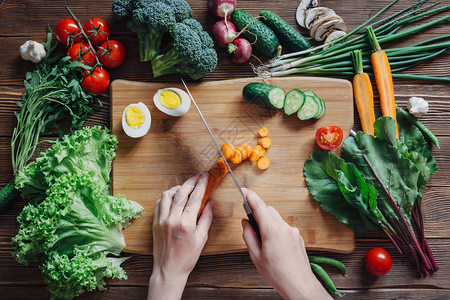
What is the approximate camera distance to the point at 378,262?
2.47m

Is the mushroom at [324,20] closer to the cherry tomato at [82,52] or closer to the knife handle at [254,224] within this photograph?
the knife handle at [254,224]

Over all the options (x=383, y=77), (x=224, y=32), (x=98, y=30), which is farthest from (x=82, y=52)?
(x=383, y=77)

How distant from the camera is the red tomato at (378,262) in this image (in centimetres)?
247

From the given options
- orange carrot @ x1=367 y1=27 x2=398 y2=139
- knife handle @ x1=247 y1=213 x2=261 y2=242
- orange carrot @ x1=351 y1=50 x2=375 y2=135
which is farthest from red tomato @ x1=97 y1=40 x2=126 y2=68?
orange carrot @ x1=367 y1=27 x2=398 y2=139

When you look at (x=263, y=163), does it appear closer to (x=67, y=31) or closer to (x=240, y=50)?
(x=240, y=50)

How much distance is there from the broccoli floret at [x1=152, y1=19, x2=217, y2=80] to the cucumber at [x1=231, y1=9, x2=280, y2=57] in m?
0.29

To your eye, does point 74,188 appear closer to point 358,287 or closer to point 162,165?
point 162,165

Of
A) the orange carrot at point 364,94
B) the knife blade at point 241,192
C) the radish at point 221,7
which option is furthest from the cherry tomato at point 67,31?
the orange carrot at point 364,94

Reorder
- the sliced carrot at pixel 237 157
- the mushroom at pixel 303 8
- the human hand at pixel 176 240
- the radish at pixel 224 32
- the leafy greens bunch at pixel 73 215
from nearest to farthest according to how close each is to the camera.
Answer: the leafy greens bunch at pixel 73 215, the human hand at pixel 176 240, the sliced carrot at pixel 237 157, the radish at pixel 224 32, the mushroom at pixel 303 8

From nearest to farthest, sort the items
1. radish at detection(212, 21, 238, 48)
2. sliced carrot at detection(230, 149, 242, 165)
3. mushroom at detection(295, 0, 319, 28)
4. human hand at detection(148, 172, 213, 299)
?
1. human hand at detection(148, 172, 213, 299)
2. sliced carrot at detection(230, 149, 242, 165)
3. radish at detection(212, 21, 238, 48)
4. mushroom at detection(295, 0, 319, 28)

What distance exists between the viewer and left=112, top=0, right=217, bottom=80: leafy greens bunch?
2.28 metres

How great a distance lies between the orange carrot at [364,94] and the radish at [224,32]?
0.93 meters

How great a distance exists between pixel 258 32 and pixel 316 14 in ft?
1.63

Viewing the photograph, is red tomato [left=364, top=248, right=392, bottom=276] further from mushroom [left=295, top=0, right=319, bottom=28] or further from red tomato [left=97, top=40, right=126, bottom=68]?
red tomato [left=97, top=40, right=126, bottom=68]
